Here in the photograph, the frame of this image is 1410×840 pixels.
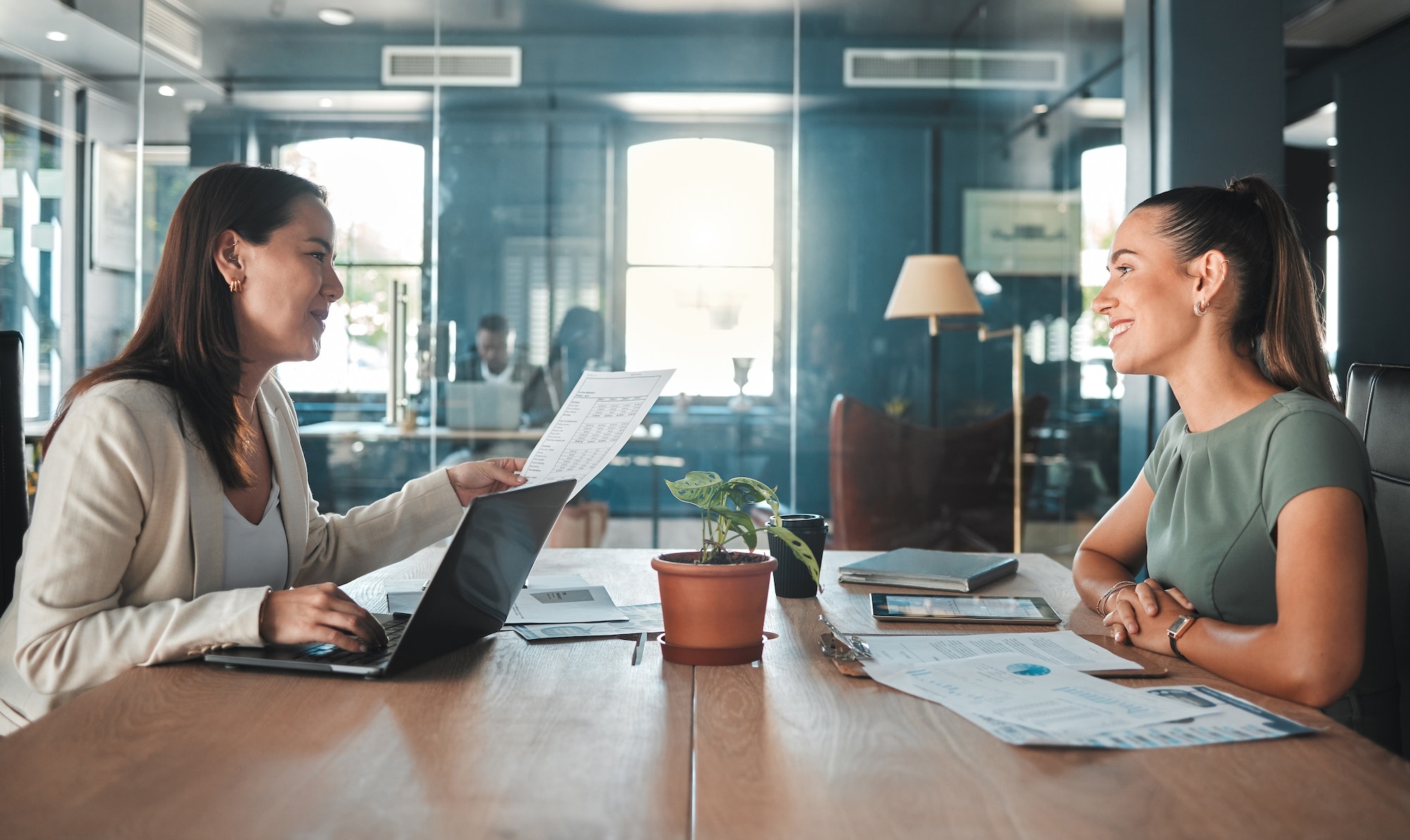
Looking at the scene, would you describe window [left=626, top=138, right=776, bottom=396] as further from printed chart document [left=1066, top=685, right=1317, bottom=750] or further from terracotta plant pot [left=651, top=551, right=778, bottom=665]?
printed chart document [left=1066, top=685, right=1317, bottom=750]

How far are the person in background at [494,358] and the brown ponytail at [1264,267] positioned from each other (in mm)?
3213

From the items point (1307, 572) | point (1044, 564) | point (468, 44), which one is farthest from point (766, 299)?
point (1307, 572)

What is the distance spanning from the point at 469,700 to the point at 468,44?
400 centimetres

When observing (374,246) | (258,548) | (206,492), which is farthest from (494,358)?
(206,492)

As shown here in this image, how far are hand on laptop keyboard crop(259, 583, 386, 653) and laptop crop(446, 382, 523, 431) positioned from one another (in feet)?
10.8

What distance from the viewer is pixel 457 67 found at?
4410mm

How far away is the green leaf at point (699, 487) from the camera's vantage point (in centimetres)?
112

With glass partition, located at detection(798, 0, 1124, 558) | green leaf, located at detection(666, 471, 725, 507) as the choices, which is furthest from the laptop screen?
glass partition, located at detection(798, 0, 1124, 558)

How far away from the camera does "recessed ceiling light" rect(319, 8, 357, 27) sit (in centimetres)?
445

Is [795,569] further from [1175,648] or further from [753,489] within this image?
[1175,648]

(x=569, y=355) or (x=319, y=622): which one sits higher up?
(x=569, y=355)

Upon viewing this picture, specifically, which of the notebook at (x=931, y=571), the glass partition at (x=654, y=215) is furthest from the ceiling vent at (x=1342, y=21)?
the notebook at (x=931, y=571)

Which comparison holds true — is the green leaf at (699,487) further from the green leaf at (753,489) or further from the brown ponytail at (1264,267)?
the brown ponytail at (1264,267)

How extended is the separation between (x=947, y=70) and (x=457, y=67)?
82.8 inches
